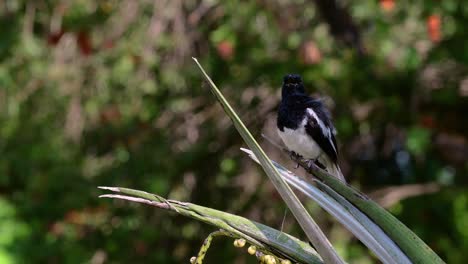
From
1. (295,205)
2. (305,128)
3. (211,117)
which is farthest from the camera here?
(211,117)

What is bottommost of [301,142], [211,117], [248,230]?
[211,117]

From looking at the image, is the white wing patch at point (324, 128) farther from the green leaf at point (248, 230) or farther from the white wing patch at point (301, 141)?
the green leaf at point (248, 230)

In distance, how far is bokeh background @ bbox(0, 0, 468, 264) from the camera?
169 inches

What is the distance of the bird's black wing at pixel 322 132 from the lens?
2668 mm

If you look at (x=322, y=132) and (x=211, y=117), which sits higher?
(x=322, y=132)

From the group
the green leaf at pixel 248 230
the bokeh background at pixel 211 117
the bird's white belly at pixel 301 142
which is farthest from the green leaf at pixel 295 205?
the bokeh background at pixel 211 117

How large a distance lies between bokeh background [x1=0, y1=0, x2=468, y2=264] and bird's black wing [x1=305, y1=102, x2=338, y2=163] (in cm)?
139

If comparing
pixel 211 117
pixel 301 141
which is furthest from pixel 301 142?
pixel 211 117

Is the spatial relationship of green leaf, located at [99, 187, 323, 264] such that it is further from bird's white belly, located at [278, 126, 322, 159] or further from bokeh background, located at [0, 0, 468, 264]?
bokeh background, located at [0, 0, 468, 264]

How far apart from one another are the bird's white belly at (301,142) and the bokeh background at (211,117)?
141 cm

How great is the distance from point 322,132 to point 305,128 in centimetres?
6

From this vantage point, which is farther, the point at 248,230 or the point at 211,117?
the point at 211,117

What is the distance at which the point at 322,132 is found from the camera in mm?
2672

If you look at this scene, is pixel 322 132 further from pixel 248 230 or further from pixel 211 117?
pixel 211 117
